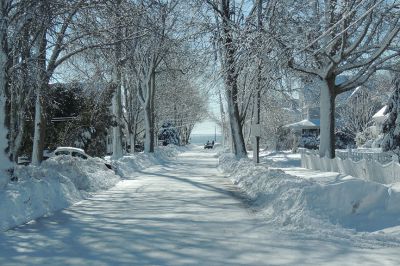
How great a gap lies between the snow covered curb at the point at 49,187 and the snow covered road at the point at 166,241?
382mm

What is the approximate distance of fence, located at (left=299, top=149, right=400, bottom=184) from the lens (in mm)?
13992

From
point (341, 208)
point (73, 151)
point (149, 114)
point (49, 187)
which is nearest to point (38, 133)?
point (73, 151)

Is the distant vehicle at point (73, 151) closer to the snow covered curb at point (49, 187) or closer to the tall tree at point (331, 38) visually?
the snow covered curb at point (49, 187)

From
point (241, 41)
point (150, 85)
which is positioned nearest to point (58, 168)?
point (241, 41)

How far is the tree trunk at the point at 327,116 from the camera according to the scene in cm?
2059

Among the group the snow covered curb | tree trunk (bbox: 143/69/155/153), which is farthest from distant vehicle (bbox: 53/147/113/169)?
tree trunk (bbox: 143/69/155/153)

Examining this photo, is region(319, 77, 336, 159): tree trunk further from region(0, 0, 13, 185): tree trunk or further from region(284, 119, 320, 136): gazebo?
region(284, 119, 320, 136): gazebo

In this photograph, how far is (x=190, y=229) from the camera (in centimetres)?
925

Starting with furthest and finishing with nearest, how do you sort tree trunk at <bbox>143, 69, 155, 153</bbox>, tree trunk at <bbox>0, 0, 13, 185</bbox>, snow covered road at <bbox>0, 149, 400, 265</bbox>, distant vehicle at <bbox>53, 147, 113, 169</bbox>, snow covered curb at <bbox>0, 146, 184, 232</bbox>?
tree trunk at <bbox>143, 69, 155, 153</bbox> < distant vehicle at <bbox>53, 147, 113, 169</bbox> < tree trunk at <bbox>0, 0, 13, 185</bbox> < snow covered curb at <bbox>0, 146, 184, 232</bbox> < snow covered road at <bbox>0, 149, 400, 265</bbox>

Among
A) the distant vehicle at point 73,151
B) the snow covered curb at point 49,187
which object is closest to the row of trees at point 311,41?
the snow covered curb at point 49,187

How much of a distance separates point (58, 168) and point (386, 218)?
11.2 m

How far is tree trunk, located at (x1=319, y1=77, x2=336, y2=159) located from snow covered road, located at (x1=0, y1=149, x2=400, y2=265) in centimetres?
985

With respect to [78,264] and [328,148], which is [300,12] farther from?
[78,264]

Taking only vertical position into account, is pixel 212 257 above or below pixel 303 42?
below
